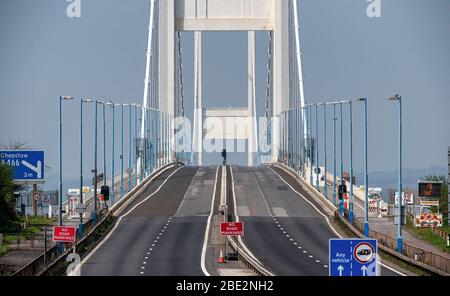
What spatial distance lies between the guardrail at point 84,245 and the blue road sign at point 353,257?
15959 mm

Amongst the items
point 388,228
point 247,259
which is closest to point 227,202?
point 388,228

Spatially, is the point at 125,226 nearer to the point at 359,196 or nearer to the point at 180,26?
the point at 359,196

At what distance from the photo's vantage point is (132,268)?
5297 centimetres

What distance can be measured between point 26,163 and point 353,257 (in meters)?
47.3

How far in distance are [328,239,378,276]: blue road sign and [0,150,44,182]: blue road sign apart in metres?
45.7

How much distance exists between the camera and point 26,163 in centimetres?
6988

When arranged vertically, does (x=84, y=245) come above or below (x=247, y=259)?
below

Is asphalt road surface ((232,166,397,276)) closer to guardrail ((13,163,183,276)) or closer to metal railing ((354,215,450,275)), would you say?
metal railing ((354,215,450,275))

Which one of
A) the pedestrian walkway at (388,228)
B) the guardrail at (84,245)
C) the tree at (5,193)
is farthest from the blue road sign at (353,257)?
the tree at (5,193)

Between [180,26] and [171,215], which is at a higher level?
[180,26]

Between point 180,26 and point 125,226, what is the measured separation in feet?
369

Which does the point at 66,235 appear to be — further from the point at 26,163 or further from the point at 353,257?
the point at 353,257

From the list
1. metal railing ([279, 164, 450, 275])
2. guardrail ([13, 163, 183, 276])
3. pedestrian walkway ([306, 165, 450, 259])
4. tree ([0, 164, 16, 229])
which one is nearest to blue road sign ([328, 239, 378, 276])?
guardrail ([13, 163, 183, 276])
